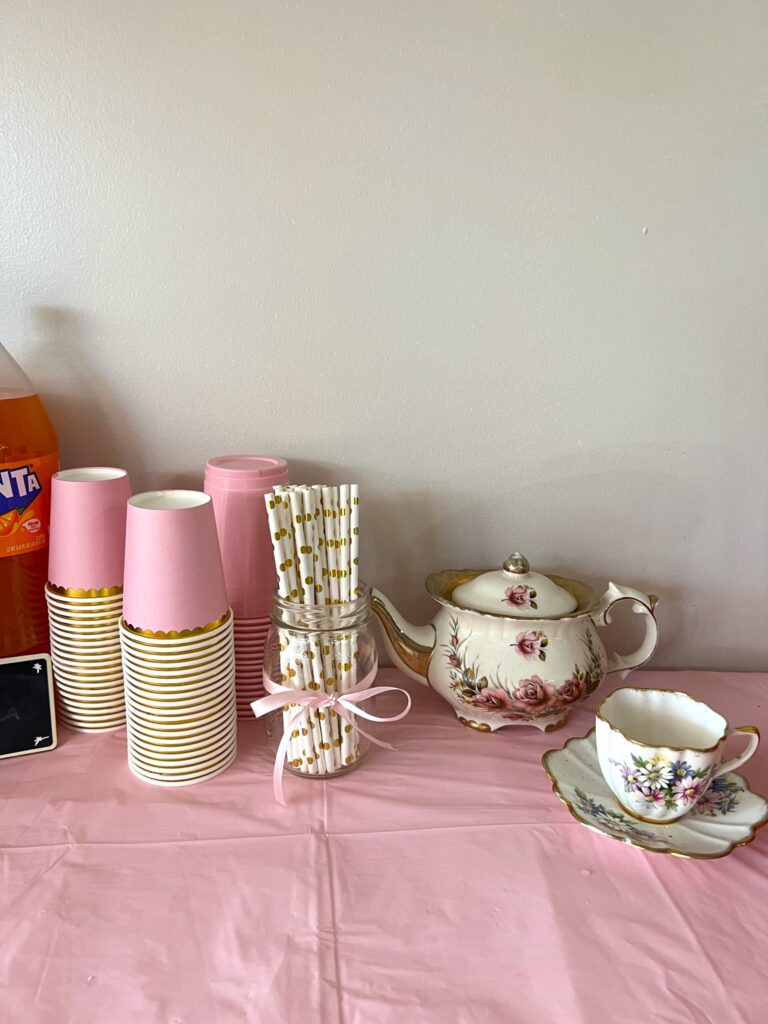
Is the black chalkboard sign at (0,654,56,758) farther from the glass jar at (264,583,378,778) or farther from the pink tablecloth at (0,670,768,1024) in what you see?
the glass jar at (264,583,378,778)

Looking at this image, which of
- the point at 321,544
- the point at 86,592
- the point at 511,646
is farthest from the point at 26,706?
the point at 511,646

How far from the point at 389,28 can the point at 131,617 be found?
65 cm

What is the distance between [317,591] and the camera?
750 millimetres

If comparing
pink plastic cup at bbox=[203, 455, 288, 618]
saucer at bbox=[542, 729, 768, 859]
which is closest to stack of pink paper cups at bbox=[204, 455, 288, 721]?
pink plastic cup at bbox=[203, 455, 288, 618]

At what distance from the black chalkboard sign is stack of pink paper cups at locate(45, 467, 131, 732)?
3 cm

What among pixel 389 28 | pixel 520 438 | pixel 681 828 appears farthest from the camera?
pixel 520 438

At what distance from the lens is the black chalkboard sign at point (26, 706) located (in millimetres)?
750

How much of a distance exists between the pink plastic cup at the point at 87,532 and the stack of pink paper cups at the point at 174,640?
49 millimetres

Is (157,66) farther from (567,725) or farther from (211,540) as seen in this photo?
(567,725)

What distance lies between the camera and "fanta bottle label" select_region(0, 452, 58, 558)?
753 millimetres


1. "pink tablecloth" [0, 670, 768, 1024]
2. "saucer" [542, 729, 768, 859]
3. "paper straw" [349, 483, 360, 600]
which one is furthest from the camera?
"paper straw" [349, 483, 360, 600]

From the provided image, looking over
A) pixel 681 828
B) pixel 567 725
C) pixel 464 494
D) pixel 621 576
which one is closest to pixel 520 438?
pixel 464 494

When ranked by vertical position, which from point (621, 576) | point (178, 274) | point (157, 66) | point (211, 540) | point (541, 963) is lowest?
point (541, 963)

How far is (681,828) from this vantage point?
663 millimetres
